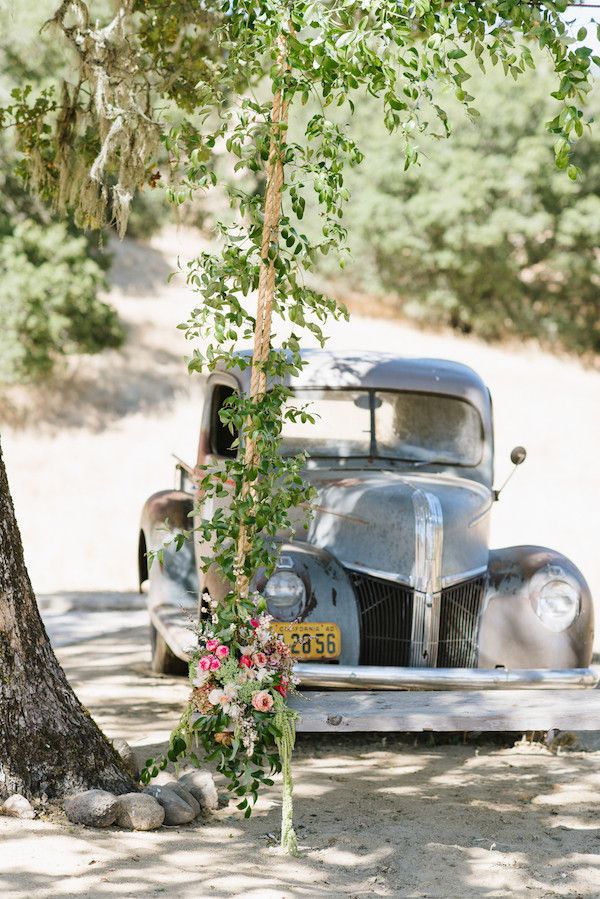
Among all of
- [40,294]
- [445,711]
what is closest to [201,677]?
[445,711]

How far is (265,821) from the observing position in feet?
15.4

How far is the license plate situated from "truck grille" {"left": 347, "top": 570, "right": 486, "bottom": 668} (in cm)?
23

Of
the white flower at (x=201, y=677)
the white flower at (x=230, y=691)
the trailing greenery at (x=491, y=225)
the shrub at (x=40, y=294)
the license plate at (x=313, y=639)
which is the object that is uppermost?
the trailing greenery at (x=491, y=225)

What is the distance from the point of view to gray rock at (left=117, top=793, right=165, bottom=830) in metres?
4.38

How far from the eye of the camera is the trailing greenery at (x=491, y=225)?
97.3 ft

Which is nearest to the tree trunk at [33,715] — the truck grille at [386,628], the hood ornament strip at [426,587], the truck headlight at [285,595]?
the truck headlight at [285,595]

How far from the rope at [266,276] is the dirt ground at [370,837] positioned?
1021mm

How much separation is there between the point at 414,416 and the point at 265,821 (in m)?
2.85

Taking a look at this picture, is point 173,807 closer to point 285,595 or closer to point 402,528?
point 285,595

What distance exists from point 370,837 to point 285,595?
4.39 ft

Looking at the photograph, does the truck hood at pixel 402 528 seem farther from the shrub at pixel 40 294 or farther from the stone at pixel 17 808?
the shrub at pixel 40 294

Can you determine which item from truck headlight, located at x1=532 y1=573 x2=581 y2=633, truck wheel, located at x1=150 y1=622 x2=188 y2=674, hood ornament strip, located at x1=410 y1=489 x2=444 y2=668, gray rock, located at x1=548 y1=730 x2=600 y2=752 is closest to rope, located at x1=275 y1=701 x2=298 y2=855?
hood ornament strip, located at x1=410 y1=489 x2=444 y2=668

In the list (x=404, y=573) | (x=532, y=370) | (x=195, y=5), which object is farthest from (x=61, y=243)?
(x=404, y=573)

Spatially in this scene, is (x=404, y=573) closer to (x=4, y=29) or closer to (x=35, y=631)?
(x=35, y=631)
